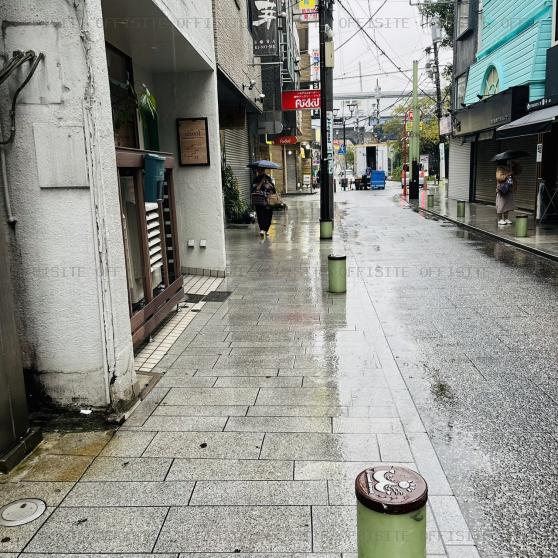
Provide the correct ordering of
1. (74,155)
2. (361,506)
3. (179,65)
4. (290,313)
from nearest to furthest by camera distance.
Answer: (361,506) < (74,155) < (290,313) < (179,65)

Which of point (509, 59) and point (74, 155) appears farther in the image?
point (509, 59)

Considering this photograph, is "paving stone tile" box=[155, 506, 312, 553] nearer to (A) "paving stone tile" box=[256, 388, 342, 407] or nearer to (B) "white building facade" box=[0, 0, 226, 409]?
(A) "paving stone tile" box=[256, 388, 342, 407]

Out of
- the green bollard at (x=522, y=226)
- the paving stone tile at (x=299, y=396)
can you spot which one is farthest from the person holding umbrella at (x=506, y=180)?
the paving stone tile at (x=299, y=396)

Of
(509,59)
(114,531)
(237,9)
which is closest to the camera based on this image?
(114,531)

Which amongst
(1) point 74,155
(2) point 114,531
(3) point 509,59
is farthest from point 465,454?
(3) point 509,59

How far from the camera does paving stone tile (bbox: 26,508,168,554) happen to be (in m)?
2.99

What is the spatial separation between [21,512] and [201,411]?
1.66 metres

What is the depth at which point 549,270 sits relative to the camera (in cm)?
1052

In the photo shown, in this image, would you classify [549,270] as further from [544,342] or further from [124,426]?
[124,426]

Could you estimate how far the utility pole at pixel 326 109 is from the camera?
48.0 ft

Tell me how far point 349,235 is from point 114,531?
1382 centimetres

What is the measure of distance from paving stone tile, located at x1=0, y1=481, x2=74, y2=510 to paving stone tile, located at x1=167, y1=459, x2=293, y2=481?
2.18 feet

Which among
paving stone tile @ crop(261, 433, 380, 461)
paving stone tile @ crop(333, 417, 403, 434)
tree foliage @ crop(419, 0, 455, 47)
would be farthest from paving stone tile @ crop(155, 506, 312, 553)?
tree foliage @ crop(419, 0, 455, 47)

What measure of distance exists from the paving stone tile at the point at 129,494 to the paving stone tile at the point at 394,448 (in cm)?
137
